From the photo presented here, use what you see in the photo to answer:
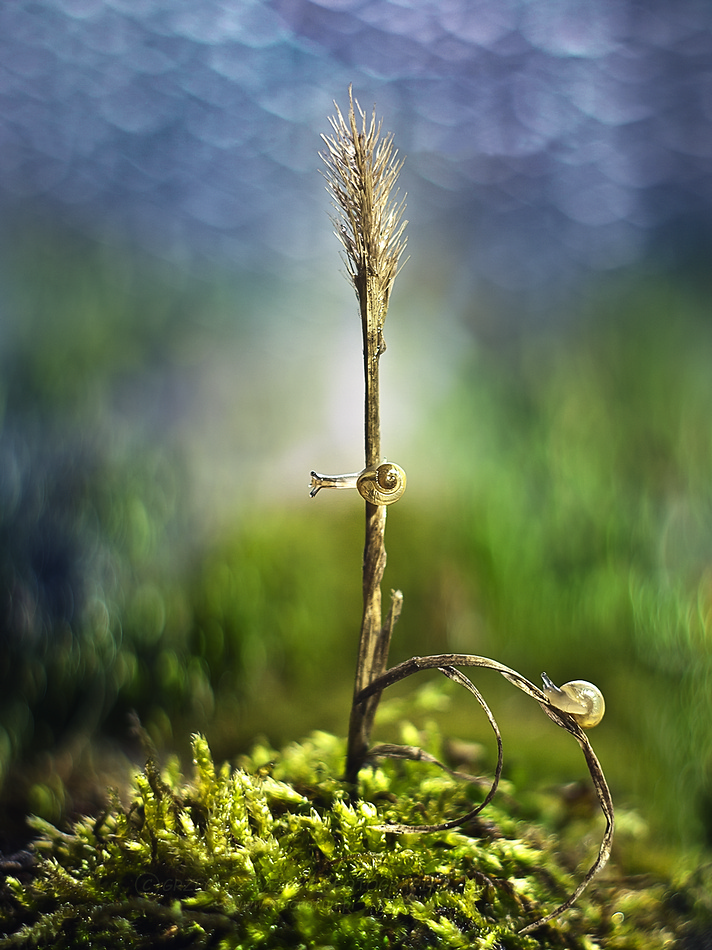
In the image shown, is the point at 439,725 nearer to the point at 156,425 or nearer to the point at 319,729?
the point at 319,729

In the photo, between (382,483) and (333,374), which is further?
(333,374)

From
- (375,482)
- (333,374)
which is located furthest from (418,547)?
(375,482)

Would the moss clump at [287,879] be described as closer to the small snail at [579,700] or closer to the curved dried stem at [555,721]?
the curved dried stem at [555,721]

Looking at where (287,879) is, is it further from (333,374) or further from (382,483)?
(333,374)

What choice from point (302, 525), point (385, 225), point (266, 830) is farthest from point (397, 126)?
point (266, 830)

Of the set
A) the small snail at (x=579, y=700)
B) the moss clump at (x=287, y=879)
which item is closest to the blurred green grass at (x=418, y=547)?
the moss clump at (x=287, y=879)
